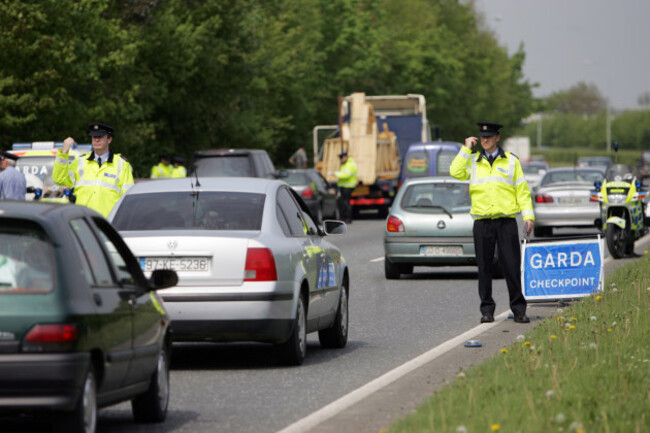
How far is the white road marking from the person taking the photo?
842 cm

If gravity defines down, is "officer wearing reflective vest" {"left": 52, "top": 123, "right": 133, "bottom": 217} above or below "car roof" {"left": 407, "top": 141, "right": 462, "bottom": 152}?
above

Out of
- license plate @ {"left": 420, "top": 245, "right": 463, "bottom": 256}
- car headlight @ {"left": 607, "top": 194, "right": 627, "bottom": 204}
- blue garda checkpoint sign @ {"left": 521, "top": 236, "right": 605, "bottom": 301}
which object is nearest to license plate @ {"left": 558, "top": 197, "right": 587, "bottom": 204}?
car headlight @ {"left": 607, "top": 194, "right": 627, "bottom": 204}

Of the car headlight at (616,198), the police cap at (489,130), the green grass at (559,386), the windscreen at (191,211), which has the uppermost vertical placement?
the police cap at (489,130)

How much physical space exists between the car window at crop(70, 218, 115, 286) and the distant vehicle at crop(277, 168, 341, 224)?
29.2m

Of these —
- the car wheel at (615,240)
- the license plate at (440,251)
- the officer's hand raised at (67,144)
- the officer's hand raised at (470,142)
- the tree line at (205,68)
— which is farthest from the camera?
the tree line at (205,68)

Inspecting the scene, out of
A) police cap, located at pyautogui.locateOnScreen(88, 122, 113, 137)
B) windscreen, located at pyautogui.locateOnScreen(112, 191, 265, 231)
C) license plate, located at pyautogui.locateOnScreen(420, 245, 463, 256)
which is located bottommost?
license plate, located at pyautogui.locateOnScreen(420, 245, 463, 256)

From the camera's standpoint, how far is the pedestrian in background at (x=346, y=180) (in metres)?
40.0

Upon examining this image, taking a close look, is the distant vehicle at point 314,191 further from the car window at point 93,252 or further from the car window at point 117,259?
the car window at point 93,252

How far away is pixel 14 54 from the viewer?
29375mm

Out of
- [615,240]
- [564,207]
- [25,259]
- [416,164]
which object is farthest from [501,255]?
[416,164]

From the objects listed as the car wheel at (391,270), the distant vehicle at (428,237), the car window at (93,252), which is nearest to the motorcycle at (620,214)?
the distant vehicle at (428,237)

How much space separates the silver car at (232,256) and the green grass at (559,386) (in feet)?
5.26

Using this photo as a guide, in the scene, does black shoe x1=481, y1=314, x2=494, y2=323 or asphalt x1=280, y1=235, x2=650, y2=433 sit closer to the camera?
asphalt x1=280, y1=235, x2=650, y2=433

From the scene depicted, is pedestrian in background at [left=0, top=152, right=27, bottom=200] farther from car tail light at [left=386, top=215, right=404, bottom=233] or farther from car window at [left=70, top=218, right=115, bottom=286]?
car window at [left=70, top=218, right=115, bottom=286]
